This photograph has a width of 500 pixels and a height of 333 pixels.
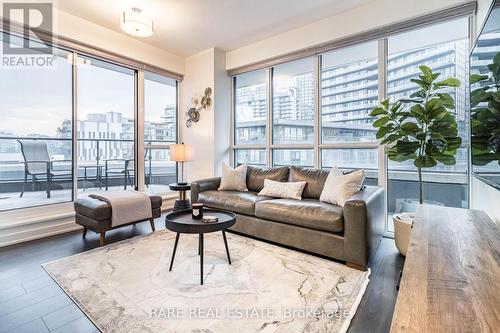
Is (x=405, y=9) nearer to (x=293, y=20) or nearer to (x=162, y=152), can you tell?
(x=293, y=20)

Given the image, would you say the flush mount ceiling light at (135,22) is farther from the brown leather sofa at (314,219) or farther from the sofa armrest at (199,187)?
the brown leather sofa at (314,219)

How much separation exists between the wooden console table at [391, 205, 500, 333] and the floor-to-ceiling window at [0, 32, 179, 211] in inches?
162

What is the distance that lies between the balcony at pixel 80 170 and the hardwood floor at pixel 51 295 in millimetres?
748

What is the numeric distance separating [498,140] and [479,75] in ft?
2.06

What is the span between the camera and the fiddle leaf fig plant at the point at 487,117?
1.31 metres

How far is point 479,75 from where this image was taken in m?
1.65

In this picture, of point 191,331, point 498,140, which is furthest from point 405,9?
point 191,331

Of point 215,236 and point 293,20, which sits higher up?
point 293,20

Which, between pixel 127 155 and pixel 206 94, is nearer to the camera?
pixel 127 155

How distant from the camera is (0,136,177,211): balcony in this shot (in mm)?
3174

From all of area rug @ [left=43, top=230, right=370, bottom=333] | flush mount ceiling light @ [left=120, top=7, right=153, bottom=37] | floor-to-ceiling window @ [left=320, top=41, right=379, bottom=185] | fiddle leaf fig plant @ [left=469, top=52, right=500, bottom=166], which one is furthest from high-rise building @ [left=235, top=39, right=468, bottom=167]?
flush mount ceiling light @ [left=120, top=7, right=153, bottom=37]

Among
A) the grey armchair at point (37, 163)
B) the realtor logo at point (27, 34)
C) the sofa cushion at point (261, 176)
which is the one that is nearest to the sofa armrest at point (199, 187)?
the sofa cushion at point (261, 176)

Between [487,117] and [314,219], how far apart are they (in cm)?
151

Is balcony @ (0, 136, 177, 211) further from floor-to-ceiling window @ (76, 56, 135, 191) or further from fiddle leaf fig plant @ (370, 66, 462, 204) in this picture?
fiddle leaf fig plant @ (370, 66, 462, 204)
